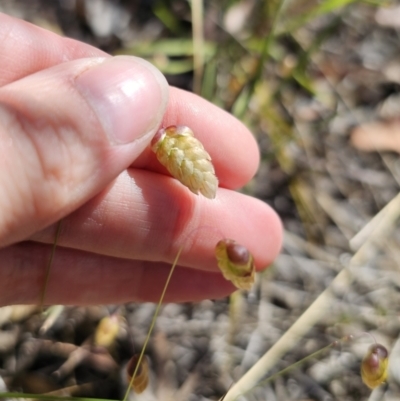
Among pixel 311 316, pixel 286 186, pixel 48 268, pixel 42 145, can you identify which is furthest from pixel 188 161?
pixel 286 186

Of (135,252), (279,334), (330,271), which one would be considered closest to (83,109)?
(135,252)

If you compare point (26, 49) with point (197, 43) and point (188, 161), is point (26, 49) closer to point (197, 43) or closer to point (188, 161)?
point (188, 161)

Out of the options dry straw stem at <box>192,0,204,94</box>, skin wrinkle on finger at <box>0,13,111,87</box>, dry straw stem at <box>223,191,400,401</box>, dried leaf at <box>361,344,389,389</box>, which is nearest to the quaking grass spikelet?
skin wrinkle on finger at <box>0,13,111,87</box>

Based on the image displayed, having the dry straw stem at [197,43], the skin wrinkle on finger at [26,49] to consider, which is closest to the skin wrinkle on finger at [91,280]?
the skin wrinkle on finger at [26,49]

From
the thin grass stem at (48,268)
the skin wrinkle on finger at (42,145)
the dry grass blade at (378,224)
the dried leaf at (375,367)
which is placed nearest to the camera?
the skin wrinkle on finger at (42,145)

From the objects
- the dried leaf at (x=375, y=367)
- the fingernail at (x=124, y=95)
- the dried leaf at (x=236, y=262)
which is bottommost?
the dried leaf at (x=375, y=367)

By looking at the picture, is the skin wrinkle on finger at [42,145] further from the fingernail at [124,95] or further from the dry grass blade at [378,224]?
the dry grass blade at [378,224]

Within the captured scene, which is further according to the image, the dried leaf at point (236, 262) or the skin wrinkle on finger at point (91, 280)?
the skin wrinkle on finger at point (91, 280)

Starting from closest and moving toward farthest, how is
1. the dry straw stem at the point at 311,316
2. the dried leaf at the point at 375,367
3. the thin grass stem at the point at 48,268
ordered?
the dried leaf at the point at 375,367 < the thin grass stem at the point at 48,268 < the dry straw stem at the point at 311,316

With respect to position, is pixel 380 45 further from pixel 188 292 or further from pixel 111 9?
pixel 188 292
